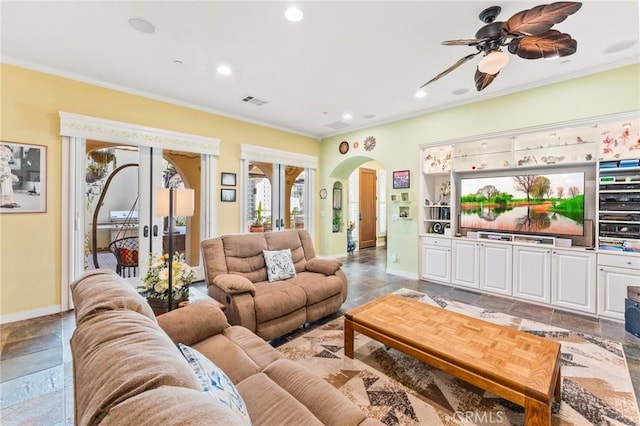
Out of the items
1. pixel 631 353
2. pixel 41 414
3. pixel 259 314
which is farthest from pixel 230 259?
pixel 631 353

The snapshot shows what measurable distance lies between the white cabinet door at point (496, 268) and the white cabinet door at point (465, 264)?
88mm

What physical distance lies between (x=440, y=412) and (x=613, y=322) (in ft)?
9.88

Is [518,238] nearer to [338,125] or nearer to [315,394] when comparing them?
[338,125]

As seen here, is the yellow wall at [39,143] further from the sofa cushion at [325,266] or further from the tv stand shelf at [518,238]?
the tv stand shelf at [518,238]

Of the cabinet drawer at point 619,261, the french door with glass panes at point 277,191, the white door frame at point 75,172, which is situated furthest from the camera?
the french door with glass panes at point 277,191

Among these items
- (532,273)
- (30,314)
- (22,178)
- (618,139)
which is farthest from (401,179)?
(30,314)

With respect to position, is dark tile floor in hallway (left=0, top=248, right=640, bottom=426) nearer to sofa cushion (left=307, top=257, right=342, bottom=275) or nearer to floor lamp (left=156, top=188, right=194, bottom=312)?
sofa cushion (left=307, top=257, right=342, bottom=275)

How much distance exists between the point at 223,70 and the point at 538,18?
3.19 m

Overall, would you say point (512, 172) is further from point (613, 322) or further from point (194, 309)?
point (194, 309)

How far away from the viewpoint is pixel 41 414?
74.3 inches

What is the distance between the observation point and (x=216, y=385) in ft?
3.49

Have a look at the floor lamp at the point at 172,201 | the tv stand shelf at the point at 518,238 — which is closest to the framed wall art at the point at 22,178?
the floor lamp at the point at 172,201

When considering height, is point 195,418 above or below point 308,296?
above

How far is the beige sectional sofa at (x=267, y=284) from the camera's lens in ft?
8.74
